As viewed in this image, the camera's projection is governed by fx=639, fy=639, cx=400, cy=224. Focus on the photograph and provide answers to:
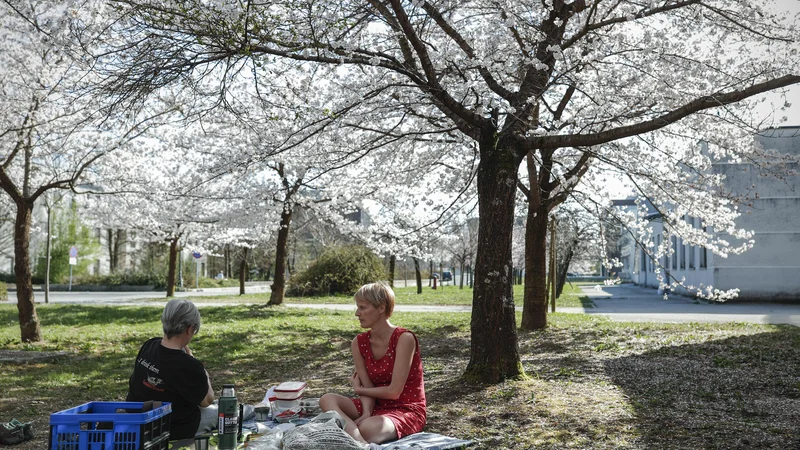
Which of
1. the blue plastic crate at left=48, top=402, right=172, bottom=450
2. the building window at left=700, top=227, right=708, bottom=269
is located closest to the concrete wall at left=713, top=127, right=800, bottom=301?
the building window at left=700, top=227, right=708, bottom=269

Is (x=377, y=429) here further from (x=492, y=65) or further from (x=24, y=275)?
(x=24, y=275)

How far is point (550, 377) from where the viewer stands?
7660 millimetres

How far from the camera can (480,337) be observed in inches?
283

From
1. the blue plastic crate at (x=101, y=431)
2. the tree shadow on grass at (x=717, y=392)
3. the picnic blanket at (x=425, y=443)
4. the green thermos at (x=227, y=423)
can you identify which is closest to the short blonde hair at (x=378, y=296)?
the picnic blanket at (x=425, y=443)

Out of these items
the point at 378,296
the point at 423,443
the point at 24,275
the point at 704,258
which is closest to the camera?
the point at 423,443

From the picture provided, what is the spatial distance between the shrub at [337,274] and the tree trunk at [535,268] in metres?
15.4

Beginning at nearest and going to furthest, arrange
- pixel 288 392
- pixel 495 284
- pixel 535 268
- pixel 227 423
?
1. pixel 227 423
2. pixel 288 392
3. pixel 495 284
4. pixel 535 268

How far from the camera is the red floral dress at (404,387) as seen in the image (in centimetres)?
461

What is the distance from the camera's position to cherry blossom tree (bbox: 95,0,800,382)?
6066mm

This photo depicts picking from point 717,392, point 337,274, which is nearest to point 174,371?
point 717,392

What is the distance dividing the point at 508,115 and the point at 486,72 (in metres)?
0.57

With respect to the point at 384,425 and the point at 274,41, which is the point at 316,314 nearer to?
the point at 274,41

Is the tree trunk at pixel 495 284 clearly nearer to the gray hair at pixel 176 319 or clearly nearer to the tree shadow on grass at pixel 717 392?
the tree shadow on grass at pixel 717 392

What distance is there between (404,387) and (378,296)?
0.71 meters
